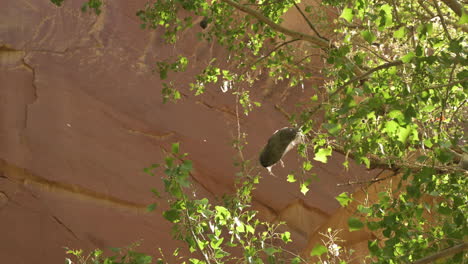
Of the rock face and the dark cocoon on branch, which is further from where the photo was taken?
the rock face

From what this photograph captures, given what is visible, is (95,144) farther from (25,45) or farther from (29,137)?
(25,45)

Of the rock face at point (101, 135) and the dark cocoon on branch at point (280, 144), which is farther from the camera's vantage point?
the rock face at point (101, 135)

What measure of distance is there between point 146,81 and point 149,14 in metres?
1.98

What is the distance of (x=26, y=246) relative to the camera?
5777 mm

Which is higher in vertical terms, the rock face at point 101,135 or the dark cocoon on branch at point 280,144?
the dark cocoon on branch at point 280,144

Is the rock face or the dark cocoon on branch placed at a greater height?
the dark cocoon on branch

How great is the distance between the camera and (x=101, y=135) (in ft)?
21.0

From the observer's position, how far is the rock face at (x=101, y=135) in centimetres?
595

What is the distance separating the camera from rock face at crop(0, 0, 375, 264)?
5.95 meters

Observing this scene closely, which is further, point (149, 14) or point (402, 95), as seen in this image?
point (149, 14)

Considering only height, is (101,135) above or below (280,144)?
below

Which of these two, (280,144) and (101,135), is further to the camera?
(101,135)

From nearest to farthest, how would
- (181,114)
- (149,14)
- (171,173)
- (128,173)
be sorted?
(171,173) < (149,14) < (128,173) < (181,114)

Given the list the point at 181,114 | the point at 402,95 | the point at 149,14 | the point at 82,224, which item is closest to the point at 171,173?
the point at 402,95
